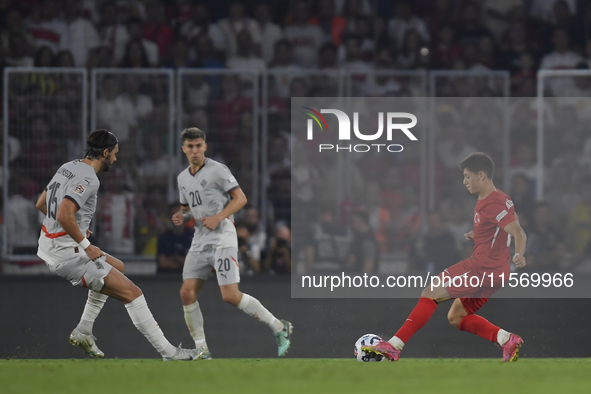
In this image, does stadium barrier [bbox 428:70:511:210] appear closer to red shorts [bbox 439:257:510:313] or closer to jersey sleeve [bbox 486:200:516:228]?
jersey sleeve [bbox 486:200:516:228]

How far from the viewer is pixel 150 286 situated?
8.84 m

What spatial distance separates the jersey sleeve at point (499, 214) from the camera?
7.79 meters

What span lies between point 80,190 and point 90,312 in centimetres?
117

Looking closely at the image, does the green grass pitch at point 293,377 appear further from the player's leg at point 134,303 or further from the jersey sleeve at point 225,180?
the jersey sleeve at point 225,180

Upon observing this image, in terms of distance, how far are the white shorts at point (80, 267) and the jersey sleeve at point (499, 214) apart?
3.31m

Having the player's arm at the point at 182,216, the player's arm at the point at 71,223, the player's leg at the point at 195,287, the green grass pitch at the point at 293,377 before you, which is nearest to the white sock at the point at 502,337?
the green grass pitch at the point at 293,377

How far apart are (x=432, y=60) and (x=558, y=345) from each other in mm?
5287

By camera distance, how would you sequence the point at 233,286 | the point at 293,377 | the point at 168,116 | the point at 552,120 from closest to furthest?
1. the point at 293,377
2. the point at 233,286
3. the point at 552,120
4. the point at 168,116

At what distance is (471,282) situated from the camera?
755cm

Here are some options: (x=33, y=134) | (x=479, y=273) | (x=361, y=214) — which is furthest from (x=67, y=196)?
(x=479, y=273)

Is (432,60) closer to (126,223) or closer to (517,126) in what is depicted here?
(517,126)

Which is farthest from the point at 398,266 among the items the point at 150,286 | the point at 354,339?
the point at 150,286

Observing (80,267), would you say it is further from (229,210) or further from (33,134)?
(33,134)

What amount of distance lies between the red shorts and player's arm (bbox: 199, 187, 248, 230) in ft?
6.02
